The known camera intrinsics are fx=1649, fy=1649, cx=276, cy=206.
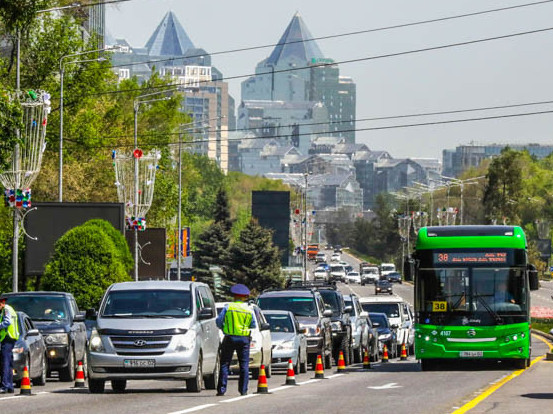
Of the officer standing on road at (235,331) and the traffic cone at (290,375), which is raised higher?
the officer standing on road at (235,331)

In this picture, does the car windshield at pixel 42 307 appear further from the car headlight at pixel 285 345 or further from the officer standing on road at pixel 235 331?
the officer standing on road at pixel 235 331

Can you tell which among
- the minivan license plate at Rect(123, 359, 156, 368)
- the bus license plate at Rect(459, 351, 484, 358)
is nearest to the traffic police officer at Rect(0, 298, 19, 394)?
the minivan license plate at Rect(123, 359, 156, 368)

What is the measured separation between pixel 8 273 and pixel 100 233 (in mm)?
10334

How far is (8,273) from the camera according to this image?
213ft

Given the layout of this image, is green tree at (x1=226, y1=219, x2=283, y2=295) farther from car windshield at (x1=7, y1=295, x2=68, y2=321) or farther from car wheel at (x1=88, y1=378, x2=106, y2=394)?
car wheel at (x1=88, y1=378, x2=106, y2=394)

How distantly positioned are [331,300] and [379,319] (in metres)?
8.07

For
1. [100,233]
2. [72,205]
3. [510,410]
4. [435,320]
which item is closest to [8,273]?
[72,205]

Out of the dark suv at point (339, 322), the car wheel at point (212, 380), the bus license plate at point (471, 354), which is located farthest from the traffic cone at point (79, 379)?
the dark suv at point (339, 322)

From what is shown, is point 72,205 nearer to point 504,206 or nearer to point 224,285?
point 224,285

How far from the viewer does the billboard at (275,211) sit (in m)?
140

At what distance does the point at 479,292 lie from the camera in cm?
3412

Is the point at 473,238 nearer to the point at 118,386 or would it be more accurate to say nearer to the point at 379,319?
the point at 118,386

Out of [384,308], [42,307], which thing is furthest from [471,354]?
[384,308]

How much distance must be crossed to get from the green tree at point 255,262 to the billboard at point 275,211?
19.5 metres
